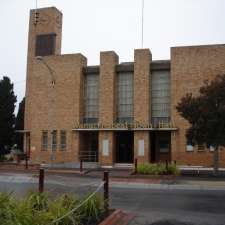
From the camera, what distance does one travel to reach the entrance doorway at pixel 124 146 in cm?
4369

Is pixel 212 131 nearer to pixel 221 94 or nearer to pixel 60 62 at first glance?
pixel 221 94

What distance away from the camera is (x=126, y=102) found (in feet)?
141

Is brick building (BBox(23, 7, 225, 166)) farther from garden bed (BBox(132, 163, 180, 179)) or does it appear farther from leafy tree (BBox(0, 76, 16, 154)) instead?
garden bed (BBox(132, 163, 180, 179))

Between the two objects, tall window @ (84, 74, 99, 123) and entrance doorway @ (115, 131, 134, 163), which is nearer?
entrance doorway @ (115, 131, 134, 163)

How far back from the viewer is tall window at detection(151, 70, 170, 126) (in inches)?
1647

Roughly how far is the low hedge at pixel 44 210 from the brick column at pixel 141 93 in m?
30.1

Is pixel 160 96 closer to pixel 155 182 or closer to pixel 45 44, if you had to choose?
pixel 45 44

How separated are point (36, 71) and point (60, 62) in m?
3.22

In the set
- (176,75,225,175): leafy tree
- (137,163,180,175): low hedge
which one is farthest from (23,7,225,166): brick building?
(176,75,225,175): leafy tree

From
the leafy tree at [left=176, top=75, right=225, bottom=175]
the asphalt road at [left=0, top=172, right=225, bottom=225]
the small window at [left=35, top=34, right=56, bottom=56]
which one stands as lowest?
the asphalt road at [left=0, top=172, right=225, bottom=225]

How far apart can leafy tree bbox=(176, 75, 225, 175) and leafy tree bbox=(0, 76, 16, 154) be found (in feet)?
78.3

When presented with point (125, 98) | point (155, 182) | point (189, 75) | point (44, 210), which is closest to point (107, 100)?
point (125, 98)

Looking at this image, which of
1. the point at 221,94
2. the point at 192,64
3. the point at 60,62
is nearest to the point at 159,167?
the point at 221,94

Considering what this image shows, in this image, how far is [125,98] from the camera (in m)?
43.2
